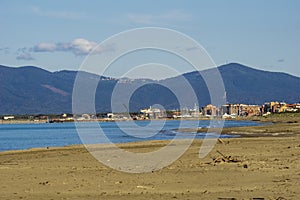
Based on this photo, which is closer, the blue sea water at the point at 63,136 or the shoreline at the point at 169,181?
the shoreline at the point at 169,181

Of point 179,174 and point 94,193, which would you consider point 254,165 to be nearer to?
point 179,174

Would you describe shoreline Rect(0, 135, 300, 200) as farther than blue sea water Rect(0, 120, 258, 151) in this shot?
No

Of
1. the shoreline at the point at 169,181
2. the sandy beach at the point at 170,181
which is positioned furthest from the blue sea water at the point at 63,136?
the shoreline at the point at 169,181

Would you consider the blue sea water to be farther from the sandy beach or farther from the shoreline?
the shoreline

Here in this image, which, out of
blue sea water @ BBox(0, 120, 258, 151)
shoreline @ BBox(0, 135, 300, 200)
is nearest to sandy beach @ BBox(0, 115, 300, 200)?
shoreline @ BBox(0, 135, 300, 200)

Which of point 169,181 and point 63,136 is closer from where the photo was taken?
point 169,181

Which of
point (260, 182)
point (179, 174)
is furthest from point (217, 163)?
point (260, 182)

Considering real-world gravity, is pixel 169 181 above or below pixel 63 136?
below

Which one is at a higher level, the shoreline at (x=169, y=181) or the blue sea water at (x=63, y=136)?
the blue sea water at (x=63, y=136)

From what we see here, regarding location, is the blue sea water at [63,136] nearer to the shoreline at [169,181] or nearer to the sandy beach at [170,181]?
the sandy beach at [170,181]

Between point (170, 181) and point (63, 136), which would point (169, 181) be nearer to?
point (170, 181)

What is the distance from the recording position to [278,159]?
2184 centimetres

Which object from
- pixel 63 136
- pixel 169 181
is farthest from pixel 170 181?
pixel 63 136

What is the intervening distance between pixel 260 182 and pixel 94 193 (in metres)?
4.29
